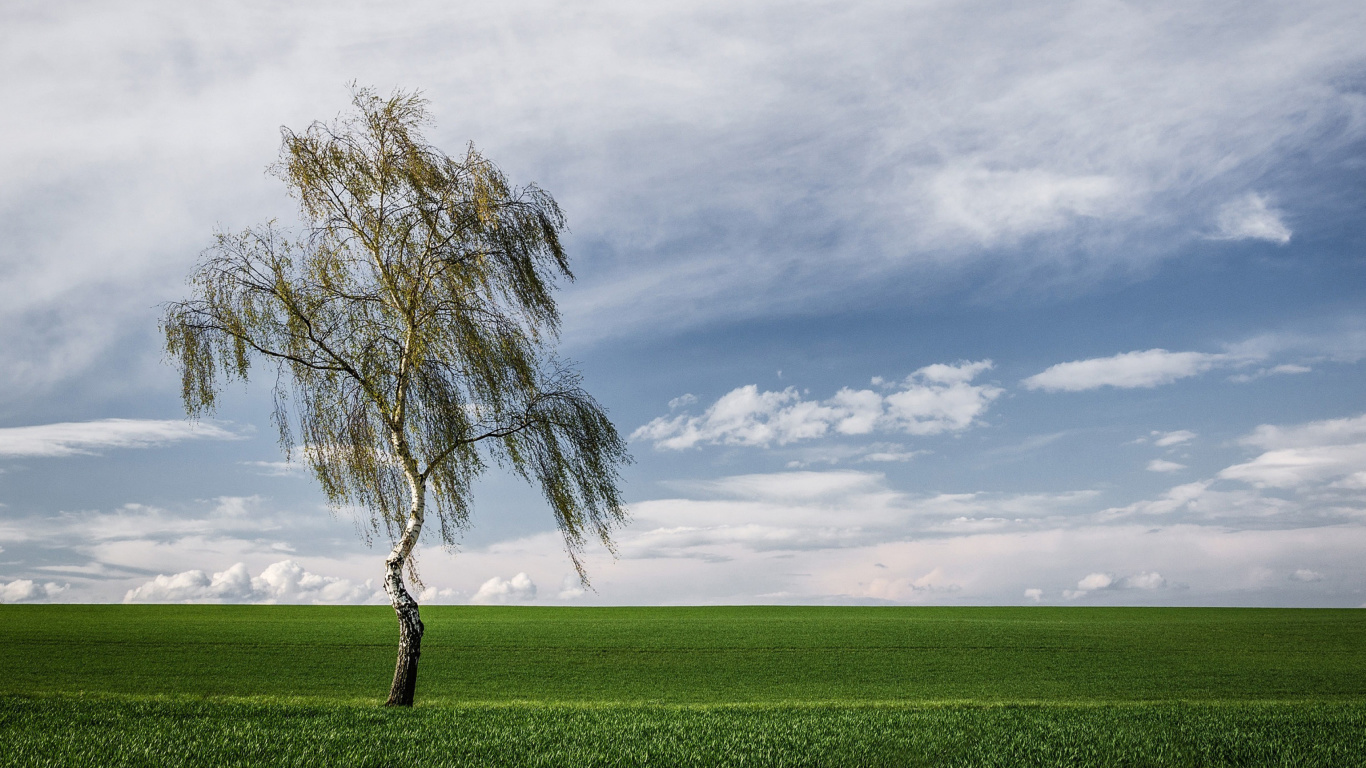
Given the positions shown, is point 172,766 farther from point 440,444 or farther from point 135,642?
point 135,642

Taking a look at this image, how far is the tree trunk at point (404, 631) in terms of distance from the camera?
49.3ft

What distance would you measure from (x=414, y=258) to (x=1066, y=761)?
47.3 ft

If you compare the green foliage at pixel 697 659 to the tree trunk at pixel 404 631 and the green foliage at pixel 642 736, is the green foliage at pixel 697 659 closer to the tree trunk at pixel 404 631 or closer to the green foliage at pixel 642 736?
the tree trunk at pixel 404 631

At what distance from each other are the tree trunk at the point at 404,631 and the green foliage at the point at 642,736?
4.54 feet

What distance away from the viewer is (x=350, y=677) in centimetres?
2542

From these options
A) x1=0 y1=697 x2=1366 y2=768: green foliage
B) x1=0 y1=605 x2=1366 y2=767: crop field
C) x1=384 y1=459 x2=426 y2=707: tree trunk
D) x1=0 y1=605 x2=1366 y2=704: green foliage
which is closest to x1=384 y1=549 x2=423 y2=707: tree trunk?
x1=384 y1=459 x2=426 y2=707: tree trunk

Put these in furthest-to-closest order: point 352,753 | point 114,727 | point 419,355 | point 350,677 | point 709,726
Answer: point 350,677 → point 419,355 → point 709,726 → point 114,727 → point 352,753

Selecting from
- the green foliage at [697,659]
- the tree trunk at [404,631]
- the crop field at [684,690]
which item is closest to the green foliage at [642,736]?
the crop field at [684,690]

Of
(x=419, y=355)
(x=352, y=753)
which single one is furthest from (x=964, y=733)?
(x=419, y=355)

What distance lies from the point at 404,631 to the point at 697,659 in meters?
16.6

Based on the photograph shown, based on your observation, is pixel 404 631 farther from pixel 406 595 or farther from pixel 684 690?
pixel 684 690

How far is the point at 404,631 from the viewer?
1523cm

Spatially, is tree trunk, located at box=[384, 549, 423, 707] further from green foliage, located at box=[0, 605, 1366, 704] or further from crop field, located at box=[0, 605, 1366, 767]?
green foliage, located at box=[0, 605, 1366, 704]

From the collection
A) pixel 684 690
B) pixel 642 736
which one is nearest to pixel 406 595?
pixel 642 736
